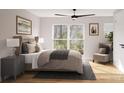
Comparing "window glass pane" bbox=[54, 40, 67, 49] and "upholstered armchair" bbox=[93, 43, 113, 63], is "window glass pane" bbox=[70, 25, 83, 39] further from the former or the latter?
"upholstered armchair" bbox=[93, 43, 113, 63]

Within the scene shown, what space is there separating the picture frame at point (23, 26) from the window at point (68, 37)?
4.69 ft

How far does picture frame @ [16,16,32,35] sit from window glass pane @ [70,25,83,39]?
172 centimetres

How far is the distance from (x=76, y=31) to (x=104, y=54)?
150 cm

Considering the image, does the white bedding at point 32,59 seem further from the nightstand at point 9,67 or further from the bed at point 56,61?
the nightstand at point 9,67

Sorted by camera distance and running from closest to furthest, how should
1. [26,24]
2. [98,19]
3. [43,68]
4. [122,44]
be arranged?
[43,68] < [122,44] < [26,24] < [98,19]

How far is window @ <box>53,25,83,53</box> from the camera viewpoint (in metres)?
6.17

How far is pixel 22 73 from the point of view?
12.5ft

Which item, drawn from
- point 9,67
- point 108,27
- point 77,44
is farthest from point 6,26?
point 108,27

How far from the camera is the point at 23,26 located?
450cm

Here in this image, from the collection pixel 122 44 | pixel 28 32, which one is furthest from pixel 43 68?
pixel 122 44

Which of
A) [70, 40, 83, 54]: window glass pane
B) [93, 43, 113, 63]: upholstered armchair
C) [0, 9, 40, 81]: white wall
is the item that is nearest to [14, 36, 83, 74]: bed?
[0, 9, 40, 81]: white wall
